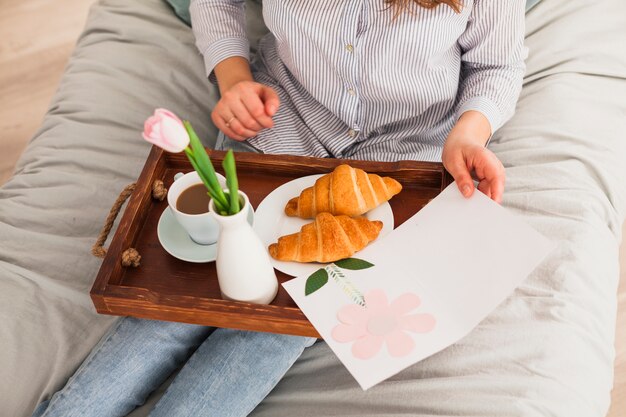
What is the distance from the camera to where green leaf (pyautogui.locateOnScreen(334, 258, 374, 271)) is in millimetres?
799

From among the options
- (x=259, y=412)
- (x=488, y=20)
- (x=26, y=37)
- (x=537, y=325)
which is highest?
(x=488, y=20)

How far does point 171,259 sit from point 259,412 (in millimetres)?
263

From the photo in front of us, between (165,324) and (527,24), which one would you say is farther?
(527,24)

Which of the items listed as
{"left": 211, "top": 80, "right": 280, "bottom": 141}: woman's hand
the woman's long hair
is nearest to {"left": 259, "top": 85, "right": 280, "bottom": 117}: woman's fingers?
{"left": 211, "top": 80, "right": 280, "bottom": 141}: woman's hand

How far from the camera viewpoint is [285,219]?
87cm

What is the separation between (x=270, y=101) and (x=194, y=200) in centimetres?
21

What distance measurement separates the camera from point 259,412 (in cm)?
90

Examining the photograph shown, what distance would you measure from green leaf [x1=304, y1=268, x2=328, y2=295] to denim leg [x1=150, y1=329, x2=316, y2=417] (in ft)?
0.43

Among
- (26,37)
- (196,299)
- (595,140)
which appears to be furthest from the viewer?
(26,37)

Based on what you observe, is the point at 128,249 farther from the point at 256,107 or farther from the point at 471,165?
the point at 471,165

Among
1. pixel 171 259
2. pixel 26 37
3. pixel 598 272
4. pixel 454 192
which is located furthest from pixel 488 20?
pixel 26 37

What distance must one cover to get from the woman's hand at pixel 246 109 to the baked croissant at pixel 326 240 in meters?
0.21

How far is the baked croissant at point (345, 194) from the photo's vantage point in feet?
2.71

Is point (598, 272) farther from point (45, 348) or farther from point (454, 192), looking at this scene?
point (45, 348)
